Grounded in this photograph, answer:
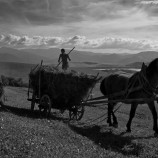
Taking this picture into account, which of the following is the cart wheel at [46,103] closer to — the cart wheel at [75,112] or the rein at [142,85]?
the cart wheel at [75,112]

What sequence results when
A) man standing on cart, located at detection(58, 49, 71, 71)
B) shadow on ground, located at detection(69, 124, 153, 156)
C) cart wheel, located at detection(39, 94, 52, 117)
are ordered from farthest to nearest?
man standing on cart, located at detection(58, 49, 71, 71)
cart wheel, located at detection(39, 94, 52, 117)
shadow on ground, located at detection(69, 124, 153, 156)

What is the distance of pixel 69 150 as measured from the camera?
375 inches

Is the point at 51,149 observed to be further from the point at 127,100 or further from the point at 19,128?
the point at 127,100

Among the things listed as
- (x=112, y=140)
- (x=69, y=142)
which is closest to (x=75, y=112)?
(x=112, y=140)

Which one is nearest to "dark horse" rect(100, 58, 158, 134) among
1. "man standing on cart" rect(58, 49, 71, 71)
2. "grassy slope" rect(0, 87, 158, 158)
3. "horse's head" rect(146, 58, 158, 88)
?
"horse's head" rect(146, 58, 158, 88)

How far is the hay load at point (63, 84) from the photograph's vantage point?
15852mm

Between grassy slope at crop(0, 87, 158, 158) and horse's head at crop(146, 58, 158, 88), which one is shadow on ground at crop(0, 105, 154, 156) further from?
horse's head at crop(146, 58, 158, 88)

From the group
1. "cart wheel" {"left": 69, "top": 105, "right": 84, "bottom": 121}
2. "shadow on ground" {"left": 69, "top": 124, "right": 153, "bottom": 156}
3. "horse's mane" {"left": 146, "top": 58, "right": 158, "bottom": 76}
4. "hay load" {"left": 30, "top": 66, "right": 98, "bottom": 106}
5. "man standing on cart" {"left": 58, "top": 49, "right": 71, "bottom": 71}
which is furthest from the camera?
"man standing on cart" {"left": 58, "top": 49, "right": 71, "bottom": 71}

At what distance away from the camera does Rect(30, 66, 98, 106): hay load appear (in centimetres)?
1585

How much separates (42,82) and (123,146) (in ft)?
21.4

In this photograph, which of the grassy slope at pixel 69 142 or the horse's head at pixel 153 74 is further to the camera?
the horse's head at pixel 153 74

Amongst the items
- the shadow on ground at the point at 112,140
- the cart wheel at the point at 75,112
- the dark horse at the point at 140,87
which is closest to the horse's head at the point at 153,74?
the dark horse at the point at 140,87

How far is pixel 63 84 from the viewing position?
1595cm

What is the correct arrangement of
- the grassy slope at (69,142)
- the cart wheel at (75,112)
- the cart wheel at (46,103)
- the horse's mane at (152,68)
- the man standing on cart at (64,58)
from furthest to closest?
the man standing on cart at (64,58)
the cart wheel at (75,112)
the cart wheel at (46,103)
the horse's mane at (152,68)
the grassy slope at (69,142)
